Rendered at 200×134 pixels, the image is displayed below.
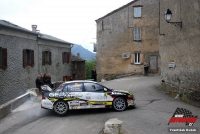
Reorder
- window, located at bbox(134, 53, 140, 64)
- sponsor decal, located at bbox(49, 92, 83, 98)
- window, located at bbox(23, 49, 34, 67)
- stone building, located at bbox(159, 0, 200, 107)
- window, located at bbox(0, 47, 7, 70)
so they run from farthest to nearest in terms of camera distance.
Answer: window, located at bbox(134, 53, 140, 64)
window, located at bbox(23, 49, 34, 67)
window, located at bbox(0, 47, 7, 70)
stone building, located at bbox(159, 0, 200, 107)
sponsor decal, located at bbox(49, 92, 83, 98)

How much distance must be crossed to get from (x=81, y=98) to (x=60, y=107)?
101 cm

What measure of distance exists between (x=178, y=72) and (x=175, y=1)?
4130 mm

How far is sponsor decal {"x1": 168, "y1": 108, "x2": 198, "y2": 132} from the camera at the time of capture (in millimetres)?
7998

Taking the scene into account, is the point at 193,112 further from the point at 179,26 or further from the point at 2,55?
the point at 2,55

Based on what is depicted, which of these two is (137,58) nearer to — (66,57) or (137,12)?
(137,12)

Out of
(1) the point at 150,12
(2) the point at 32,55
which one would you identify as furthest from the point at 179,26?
(1) the point at 150,12

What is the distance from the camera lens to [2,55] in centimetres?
1672

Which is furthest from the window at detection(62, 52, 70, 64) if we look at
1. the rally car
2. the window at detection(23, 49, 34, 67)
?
the rally car

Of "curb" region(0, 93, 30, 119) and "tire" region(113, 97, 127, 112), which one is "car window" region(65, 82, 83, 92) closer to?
"tire" region(113, 97, 127, 112)

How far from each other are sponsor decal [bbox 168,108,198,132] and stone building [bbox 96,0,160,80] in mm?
18440

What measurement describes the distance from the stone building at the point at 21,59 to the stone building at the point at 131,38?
6.61 metres

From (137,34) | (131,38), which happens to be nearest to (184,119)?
(131,38)

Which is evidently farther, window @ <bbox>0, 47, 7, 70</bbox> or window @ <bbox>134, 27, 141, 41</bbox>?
window @ <bbox>134, 27, 141, 41</bbox>

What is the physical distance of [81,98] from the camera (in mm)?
11000
